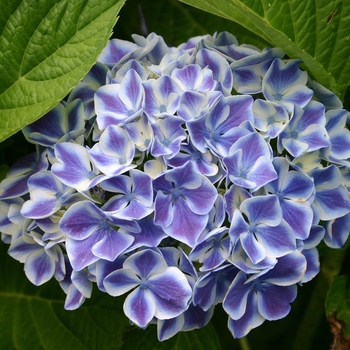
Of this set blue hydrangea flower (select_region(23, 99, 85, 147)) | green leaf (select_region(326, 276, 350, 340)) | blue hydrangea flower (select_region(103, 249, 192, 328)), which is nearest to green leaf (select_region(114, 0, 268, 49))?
blue hydrangea flower (select_region(23, 99, 85, 147))

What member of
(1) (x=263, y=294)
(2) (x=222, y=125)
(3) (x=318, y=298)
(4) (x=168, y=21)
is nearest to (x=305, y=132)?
(2) (x=222, y=125)

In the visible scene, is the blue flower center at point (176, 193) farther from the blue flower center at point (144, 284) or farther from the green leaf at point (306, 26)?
the green leaf at point (306, 26)

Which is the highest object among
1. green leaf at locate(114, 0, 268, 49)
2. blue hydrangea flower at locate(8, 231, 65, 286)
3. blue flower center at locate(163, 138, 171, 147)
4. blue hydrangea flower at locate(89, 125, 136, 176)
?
blue flower center at locate(163, 138, 171, 147)

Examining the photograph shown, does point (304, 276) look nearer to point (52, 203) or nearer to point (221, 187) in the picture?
point (221, 187)

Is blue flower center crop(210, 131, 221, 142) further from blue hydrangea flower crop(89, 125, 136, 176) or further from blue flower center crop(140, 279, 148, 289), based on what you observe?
blue flower center crop(140, 279, 148, 289)

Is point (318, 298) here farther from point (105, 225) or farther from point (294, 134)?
point (105, 225)

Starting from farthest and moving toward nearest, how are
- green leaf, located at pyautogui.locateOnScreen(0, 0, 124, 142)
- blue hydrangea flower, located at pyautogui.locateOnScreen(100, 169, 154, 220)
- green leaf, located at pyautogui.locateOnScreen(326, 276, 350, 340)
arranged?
green leaf, located at pyautogui.locateOnScreen(326, 276, 350, 340) < green leaf, located at pyautogui.locateOnScreen(0, 0, 124, 142) < blue hydrangea flower, located at pyautogui.locateOnScreen(100, 169, 154, 220)

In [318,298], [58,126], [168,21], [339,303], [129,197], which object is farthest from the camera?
[168,21]
